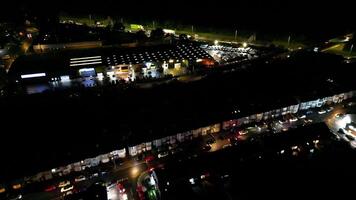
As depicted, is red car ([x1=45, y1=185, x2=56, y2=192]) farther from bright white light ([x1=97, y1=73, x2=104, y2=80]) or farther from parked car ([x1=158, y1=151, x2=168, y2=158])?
bright white light ([x1=97, y1=73, x2=104, y2=80])

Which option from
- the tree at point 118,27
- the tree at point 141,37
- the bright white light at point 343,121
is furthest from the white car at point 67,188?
the tree at point 118,27

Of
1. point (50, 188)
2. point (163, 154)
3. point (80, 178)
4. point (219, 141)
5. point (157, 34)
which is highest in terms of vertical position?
point (157, 34)

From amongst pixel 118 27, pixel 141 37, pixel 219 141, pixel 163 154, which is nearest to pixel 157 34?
pixel 141 37

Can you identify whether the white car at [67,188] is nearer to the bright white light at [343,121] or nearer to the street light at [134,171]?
the street light at [134,171]

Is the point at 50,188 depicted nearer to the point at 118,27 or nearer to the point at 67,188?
the point at 67,188

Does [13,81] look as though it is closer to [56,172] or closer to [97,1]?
[56,172]

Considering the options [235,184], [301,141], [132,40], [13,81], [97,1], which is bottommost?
[235,184]

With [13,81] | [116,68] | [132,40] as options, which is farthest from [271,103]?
[13,81]

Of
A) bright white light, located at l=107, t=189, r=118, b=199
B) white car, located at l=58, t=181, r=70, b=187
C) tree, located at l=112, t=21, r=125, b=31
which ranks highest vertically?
tree, located at l=112, t=21, r=125, b=31

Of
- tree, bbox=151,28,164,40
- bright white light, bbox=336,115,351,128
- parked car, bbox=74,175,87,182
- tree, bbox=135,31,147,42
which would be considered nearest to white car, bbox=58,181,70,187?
parked car, bbox=74,175,87,182

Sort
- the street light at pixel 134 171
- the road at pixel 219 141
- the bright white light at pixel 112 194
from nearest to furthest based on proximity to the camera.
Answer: the bright white light at pixel 112 194 → the road at pixel 219 141 → the street light at pixel 134 171

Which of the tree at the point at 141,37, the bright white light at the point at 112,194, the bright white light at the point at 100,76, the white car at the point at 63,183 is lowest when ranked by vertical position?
the bright white light at the point at 112,194
